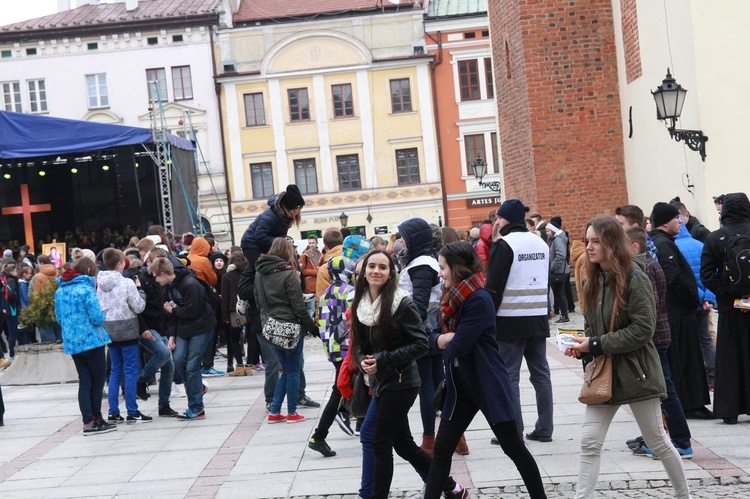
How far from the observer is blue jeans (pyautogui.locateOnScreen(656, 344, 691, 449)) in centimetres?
721

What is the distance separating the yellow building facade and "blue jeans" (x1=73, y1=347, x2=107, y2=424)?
3541 cm

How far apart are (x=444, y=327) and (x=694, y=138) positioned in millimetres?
8335

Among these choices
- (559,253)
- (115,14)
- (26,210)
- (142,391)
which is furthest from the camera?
(115,14)

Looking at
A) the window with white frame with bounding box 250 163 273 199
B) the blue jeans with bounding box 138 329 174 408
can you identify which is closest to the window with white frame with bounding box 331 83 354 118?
the window with white frame with bounding box 250 163 273 199

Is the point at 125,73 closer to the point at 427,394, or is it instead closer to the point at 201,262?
the point at 201,262

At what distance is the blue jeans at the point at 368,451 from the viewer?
21.0 feet

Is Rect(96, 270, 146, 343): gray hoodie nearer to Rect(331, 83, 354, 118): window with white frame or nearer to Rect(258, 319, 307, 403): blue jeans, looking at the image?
Rect(258, 319, 307, 403): blue jeans

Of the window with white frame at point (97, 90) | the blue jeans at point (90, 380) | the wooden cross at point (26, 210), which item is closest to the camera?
the blue jeans at point (90, 380)

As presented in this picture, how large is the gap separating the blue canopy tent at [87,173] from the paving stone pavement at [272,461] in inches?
588

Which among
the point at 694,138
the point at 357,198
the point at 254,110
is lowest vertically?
the point at 357,198

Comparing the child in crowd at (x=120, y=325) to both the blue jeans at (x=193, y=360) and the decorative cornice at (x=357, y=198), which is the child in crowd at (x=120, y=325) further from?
the decorative cornice at (x=357, y=198)

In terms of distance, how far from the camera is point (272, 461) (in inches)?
332

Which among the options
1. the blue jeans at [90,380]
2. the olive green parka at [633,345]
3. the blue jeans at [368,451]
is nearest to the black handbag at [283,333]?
the blue jeans at [90,380]

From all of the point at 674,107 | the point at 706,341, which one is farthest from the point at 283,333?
the point at 674,107
